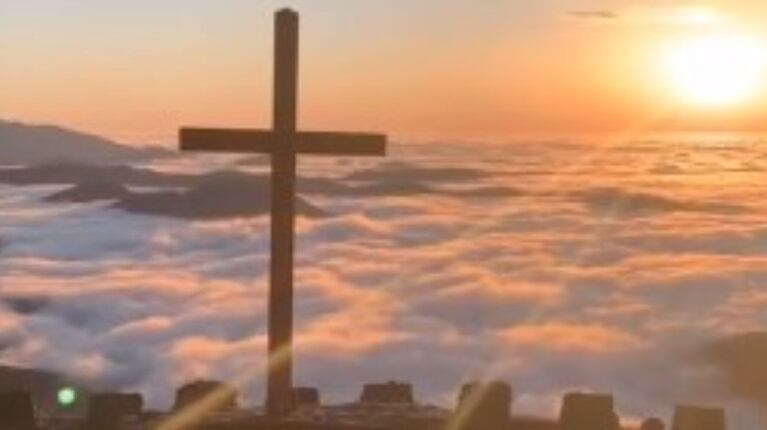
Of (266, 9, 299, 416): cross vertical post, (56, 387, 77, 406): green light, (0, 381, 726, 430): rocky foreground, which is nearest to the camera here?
(0, 381, 726, 430): rocky foreground

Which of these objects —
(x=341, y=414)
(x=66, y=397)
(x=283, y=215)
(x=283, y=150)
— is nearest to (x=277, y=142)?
(x=283, y=150)

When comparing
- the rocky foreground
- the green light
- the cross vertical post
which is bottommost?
the green light

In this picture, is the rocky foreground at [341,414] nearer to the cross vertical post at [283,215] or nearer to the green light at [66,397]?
the cross vertical post at [283,215]

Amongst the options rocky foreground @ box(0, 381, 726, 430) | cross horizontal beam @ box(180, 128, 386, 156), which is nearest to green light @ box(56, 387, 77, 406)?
rocky foreground @ box(0, 381, 726, 430)

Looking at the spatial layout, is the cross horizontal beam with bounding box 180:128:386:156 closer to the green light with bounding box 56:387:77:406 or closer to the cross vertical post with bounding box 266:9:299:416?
the cross vertical post with bounding box 266:9:299:416

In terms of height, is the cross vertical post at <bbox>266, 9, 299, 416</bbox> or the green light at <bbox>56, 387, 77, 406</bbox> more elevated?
the cross vertical post at <bbox>266, 9, 299, 416</bbox>

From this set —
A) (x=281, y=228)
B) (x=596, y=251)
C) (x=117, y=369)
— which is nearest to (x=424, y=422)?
(x=281, y=228)

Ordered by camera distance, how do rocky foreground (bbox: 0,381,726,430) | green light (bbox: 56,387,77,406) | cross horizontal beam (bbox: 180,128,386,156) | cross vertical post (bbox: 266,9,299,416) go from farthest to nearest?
green light (bbox: 56,387,77,406) → cross horizontal beam (bbox: 180,128,386,156) → cross vertical post (bbox: 266,9,299,416) → rocky foreground (bbox: 0,381,726,430)

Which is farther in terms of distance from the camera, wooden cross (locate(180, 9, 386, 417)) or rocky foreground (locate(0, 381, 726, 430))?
wooden cross (locate(180, 9, 386, 417))
